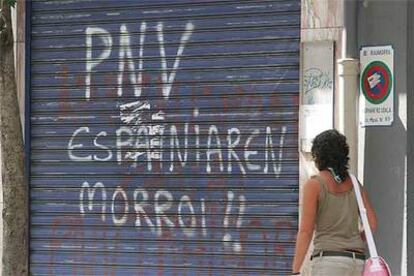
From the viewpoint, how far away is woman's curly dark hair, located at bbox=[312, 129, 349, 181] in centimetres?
504

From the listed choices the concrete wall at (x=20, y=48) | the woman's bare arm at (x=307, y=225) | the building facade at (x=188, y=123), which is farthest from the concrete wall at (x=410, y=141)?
the concrete wall at (x=20, y=48)

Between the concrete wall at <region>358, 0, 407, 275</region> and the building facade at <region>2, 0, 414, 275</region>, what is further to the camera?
the building facade at <region>2, 0, 414, 275</region>

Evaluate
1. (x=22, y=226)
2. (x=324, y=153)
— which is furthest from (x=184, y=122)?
(x=324, y=153)

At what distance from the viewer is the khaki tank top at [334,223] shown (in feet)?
16.3

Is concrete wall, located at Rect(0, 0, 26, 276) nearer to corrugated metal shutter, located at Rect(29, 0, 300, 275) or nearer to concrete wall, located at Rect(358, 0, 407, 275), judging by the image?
corrugated metal shutter, located at Rect(29, 0, 300, 275)

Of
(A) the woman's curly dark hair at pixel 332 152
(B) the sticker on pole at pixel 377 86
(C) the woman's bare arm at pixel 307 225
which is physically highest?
(B) the sticker on pole at pixel 377 86

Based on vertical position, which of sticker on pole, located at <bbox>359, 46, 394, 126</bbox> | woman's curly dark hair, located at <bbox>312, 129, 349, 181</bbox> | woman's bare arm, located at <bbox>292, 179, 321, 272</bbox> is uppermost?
sticker on pole, located at <bbox>359, 46, 394, 126</bbox>

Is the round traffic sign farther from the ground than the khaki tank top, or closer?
farther from the ground

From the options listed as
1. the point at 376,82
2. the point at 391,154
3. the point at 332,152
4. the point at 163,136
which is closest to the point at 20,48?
the point at 163,136

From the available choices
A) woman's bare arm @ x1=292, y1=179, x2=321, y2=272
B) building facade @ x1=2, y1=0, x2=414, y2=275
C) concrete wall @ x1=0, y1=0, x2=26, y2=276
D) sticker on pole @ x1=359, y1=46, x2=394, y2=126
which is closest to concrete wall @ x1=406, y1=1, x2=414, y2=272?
building facade @ x1=2, y1=0, x2=414, y2=275

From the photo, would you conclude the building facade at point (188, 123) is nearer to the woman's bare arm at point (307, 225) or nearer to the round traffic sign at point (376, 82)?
the round traffic sign at point (376, 82)

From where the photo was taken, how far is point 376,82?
6.46m

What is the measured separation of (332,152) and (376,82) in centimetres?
163

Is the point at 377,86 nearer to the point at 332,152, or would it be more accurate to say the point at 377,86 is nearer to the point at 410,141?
the point at 410,141
